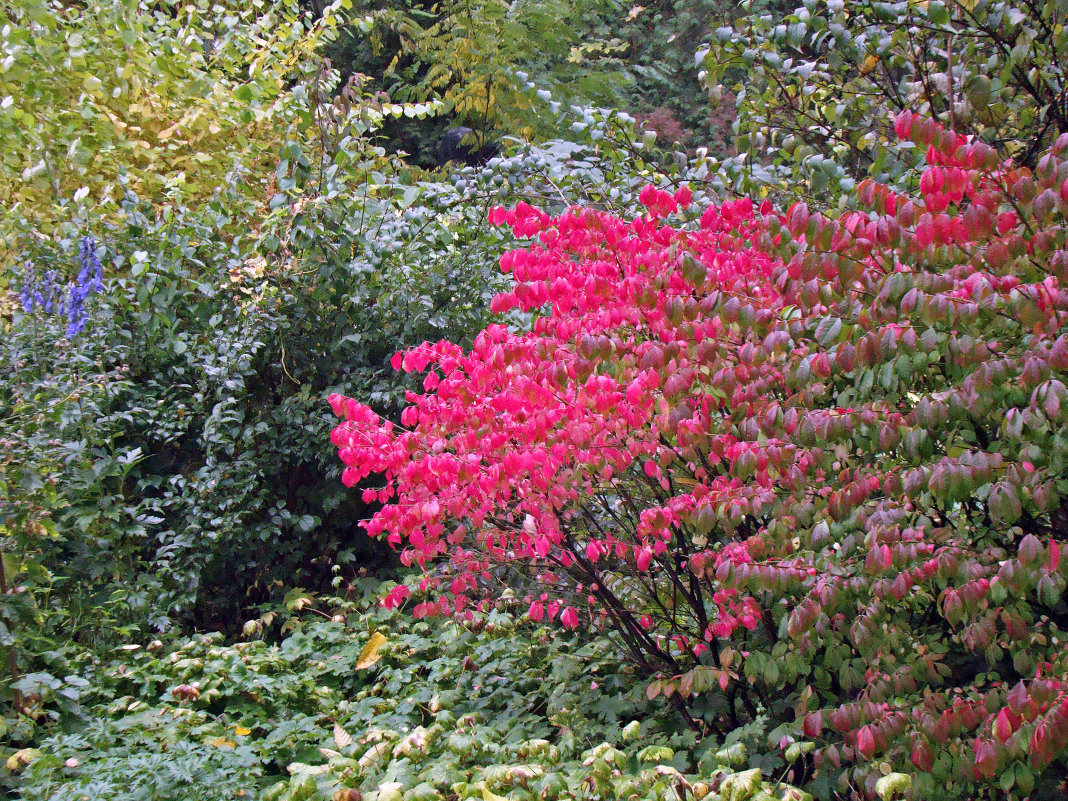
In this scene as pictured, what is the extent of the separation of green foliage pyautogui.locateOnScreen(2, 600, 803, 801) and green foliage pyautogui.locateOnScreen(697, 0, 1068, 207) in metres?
2.01

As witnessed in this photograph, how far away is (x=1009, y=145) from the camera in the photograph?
2.93 m

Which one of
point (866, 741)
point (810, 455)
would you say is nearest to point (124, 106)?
point (810, 455)

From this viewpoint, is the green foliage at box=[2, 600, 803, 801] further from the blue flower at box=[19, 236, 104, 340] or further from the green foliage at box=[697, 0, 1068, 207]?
the green foliage at box=[697, 0, 1068, 207]

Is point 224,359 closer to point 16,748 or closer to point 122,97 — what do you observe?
point 16,748

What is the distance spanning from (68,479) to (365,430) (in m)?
1.70

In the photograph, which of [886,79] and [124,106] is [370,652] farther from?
[124,106]

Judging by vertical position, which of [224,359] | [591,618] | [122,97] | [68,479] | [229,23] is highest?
[229,23]

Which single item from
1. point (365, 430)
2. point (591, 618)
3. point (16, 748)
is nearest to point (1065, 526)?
point (591, 618)

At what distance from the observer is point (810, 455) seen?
2328mm

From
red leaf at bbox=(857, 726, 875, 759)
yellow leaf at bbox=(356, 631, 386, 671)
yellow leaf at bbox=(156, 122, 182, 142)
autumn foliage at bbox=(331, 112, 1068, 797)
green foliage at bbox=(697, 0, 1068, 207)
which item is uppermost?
yellow leaf at bbox=(156, 122, 182, 142)

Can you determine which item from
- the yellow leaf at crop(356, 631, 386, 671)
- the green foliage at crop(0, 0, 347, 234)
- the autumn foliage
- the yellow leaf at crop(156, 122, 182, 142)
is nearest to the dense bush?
the green foliage at crop(0, 0, 347, 234)

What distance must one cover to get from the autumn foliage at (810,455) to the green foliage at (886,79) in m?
0.32

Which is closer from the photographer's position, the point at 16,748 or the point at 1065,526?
the point at 1065,526

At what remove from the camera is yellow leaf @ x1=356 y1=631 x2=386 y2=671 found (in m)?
3.93
